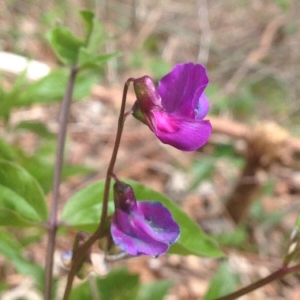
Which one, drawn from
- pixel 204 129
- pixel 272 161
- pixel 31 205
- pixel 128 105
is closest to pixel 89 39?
pixel 31 205

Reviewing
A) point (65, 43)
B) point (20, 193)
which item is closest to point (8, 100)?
point (65, 43)

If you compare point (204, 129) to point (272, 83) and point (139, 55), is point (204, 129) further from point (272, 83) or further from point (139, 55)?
point (272, 83)

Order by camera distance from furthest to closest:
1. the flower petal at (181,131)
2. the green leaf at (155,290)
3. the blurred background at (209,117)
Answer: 1. the blurred background at (209,117)
2. the green leaf at (155,290)
3. the flower petal at (181,131)

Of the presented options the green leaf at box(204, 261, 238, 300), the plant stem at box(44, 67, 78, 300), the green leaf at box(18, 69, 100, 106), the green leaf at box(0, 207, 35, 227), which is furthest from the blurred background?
the green leaf at box(204, 261, 238, 300)

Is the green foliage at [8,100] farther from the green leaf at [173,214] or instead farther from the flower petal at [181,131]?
the flower petal at [181,131]

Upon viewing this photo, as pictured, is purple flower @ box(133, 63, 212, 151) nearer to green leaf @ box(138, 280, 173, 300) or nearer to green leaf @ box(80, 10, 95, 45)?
green leaf @ box(80, 10, 95, 45)

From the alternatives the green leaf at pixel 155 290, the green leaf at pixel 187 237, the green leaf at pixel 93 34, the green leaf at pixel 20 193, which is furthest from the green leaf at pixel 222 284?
the green leaf at pixel 93 34

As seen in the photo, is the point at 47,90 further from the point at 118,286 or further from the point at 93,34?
the point at 118,286
